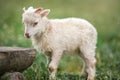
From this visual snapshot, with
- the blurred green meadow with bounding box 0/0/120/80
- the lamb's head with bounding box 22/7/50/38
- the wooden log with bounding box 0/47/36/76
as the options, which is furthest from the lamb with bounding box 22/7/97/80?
the blurred green meadow with bounding box 0/0/120/80

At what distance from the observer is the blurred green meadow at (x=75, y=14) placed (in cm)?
1062

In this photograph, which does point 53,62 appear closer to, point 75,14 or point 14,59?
point 14,59

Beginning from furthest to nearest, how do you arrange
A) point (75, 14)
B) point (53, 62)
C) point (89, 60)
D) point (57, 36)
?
point (75, 14) < point (89, 60) < point (57, 36) < point (53, 62)

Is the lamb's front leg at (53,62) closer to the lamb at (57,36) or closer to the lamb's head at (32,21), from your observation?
the lamb at (57,36)

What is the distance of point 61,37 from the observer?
9.69 meters

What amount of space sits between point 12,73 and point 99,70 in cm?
317

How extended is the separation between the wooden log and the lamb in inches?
13.4

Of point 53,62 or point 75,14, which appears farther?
point 75,14

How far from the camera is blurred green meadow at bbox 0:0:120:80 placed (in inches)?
418

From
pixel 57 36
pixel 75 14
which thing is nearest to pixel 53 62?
pixel 57 36

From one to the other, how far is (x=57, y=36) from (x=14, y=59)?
3.59ft

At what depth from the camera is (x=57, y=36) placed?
965 centimetres

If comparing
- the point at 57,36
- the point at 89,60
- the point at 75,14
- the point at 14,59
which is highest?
the point at 75,14

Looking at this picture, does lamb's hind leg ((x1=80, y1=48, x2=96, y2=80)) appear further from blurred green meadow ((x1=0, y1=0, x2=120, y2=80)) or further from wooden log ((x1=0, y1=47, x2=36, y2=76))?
wooden log ((x1=0, y1=47, x2=36, y2=76))
